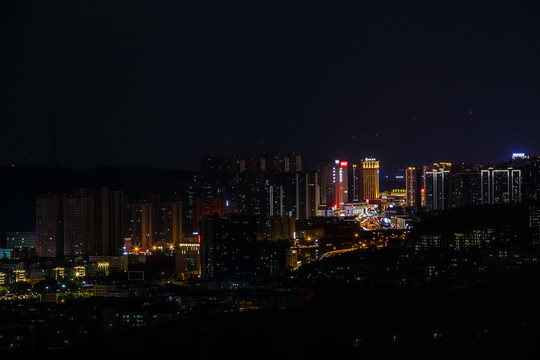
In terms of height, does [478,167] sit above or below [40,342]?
above

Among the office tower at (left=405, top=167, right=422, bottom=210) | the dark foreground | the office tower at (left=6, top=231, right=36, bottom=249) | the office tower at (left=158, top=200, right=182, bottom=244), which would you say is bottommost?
the dark foreground

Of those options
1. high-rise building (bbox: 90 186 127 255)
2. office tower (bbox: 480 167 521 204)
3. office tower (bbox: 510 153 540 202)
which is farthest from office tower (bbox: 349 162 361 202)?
high-rise building (bbox: 90 186 127 255)

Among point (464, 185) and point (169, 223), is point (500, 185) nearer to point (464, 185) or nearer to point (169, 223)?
point (464, 185)

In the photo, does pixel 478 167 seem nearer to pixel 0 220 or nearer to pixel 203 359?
pixel 0 220

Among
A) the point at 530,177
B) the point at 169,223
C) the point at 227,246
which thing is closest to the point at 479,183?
the point at 530,177

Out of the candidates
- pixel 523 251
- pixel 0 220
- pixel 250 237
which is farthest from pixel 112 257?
pixel 523 251

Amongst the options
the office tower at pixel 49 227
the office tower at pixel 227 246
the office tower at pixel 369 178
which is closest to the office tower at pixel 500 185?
the office tower at pixel 227 246

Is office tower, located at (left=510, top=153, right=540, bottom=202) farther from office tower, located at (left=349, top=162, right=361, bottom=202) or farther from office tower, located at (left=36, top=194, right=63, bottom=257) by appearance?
office tower, located at (left=36, top=194, right=63, bottom=257)
